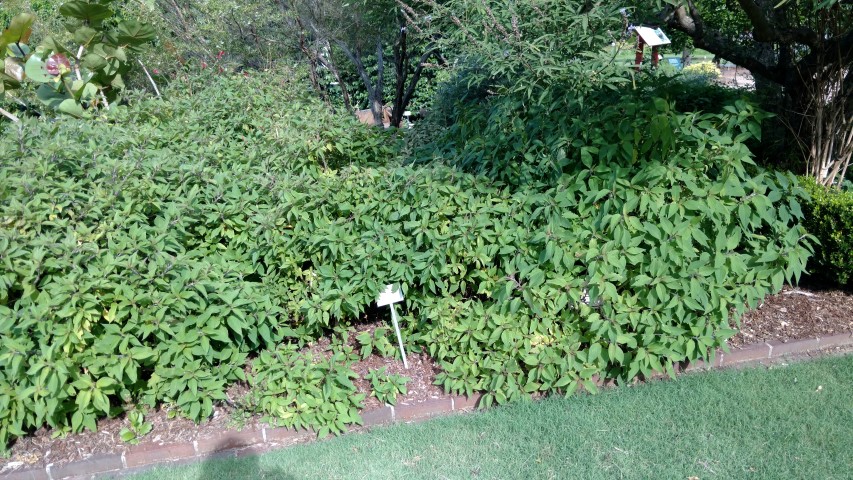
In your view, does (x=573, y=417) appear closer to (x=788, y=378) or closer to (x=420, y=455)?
(x=420, y=455)

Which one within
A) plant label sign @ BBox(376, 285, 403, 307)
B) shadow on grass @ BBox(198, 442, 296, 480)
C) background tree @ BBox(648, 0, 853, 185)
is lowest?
shadow on grass @ BBox(198, 442, 296, 480)

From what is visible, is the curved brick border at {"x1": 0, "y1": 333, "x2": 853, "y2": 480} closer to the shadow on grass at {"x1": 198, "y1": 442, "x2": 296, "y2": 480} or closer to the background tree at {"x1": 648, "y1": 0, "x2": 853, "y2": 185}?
the shadow on grass at {"x1": 198, "y1": 442, "x2": 296, "y2": 480}

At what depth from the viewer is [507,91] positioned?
4480 millimetres

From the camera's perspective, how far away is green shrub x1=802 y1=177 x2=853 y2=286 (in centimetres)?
448

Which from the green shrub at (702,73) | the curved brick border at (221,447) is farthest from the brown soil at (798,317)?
the green shrub at (702,73)

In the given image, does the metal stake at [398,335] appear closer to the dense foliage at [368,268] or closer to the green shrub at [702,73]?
the dense foliage at [368,268]

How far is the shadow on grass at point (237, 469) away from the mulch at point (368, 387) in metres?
0.20

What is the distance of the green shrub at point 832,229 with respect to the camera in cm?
448

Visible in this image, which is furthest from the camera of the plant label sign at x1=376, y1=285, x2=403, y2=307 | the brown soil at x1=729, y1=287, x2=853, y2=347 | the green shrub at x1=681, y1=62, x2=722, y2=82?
the green shrub at x1=681, y1=62, x2=722, y2=82

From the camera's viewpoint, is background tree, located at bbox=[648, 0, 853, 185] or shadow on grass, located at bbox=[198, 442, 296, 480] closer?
shadow on grass, located at bbox=[198, 442, 296, 480]

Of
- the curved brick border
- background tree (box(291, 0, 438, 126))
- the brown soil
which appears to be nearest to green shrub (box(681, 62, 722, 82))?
the brown soil

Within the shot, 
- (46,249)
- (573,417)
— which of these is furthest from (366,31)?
(573,417)

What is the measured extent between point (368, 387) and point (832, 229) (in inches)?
131

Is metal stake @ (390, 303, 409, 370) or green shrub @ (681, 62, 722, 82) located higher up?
green shrub @ (681, 62, 722, 82)
